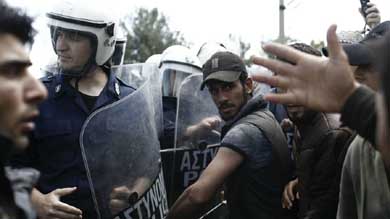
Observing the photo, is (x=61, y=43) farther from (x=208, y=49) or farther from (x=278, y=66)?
(x=208, y=49)

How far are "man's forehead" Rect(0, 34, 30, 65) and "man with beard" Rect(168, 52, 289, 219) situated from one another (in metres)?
1.75

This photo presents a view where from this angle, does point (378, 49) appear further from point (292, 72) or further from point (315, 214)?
point (315, 214)

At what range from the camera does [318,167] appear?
333 centimetres

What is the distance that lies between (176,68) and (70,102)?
2.17 metres

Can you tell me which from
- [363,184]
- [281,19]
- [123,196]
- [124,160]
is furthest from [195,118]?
[281,19]

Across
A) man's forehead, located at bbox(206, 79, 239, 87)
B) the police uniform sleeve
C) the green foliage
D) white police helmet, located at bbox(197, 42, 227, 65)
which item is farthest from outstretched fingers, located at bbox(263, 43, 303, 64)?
the green foliage

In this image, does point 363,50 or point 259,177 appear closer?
point 363,50

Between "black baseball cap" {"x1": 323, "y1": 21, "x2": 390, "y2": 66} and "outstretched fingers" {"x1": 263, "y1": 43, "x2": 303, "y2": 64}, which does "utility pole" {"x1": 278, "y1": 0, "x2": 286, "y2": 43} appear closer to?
"black baseball cap" {"x1": 323, "y1": 21, "x2": 390, "y2": 66}

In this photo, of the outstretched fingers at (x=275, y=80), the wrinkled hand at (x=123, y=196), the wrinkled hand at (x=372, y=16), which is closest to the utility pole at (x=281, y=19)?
the wrinkled hand at (x=372, y=16)

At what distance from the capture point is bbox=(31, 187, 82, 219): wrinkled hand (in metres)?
3.19

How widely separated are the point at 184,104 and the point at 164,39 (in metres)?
41.0

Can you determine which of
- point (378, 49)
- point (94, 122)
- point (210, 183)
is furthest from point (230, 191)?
point (378, 49)

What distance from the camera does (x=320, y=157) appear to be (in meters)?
3.37

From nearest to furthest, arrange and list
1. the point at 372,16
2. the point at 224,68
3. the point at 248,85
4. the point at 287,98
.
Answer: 1. the point at 287,98
2. the point at 224,68
3. the point at 248,85
4. the point at 372,16
